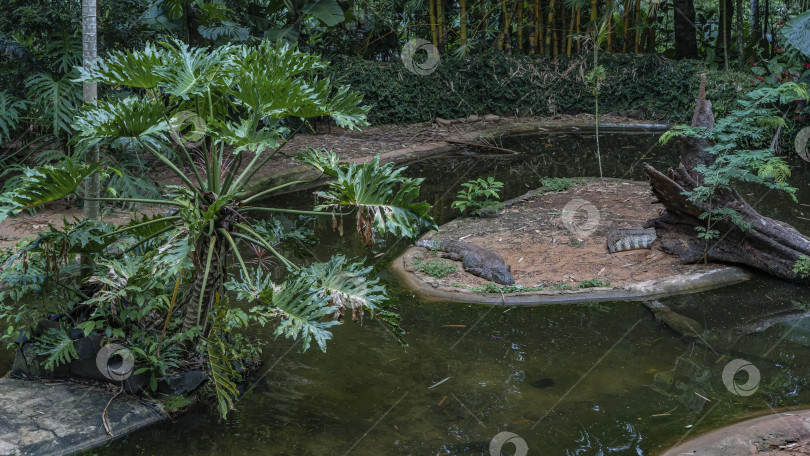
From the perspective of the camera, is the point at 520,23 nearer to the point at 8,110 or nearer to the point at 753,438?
the point at 8,110

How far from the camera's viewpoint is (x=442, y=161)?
10555mm

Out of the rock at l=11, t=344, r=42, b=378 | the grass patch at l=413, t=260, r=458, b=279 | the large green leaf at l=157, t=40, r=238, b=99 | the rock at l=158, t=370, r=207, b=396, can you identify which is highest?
the large green leaf at l=157, t=40, r=238, b=99

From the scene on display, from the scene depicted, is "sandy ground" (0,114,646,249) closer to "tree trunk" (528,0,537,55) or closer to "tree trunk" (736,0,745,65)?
"tree trunk" (528,0,537,55)

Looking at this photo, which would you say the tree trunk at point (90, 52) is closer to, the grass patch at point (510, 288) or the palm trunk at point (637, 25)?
the grass patch at point (510, 288)

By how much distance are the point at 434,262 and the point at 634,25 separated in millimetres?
10130

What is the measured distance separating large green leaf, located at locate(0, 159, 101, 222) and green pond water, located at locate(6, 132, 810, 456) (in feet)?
4.30

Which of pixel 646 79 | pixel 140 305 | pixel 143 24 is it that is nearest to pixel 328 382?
pixel 140 305

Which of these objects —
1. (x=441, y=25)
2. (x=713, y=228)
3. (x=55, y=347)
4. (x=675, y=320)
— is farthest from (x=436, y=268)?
(x=441, y=25)

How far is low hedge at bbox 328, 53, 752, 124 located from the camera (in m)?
12.5

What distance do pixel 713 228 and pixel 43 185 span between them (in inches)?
200

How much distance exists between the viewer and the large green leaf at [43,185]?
3.48m

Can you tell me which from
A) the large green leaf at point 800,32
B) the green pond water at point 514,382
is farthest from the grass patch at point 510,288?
the large green leaf at point 800,32

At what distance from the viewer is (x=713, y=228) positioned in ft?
19.8

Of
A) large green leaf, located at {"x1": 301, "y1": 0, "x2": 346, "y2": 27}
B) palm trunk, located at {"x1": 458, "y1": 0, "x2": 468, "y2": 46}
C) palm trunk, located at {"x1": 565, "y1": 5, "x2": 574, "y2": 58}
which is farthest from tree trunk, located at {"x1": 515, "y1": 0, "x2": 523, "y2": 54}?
large green leaf, located at {"x1": 301, "y1": 0, "x2": 346, "y2": 27}
